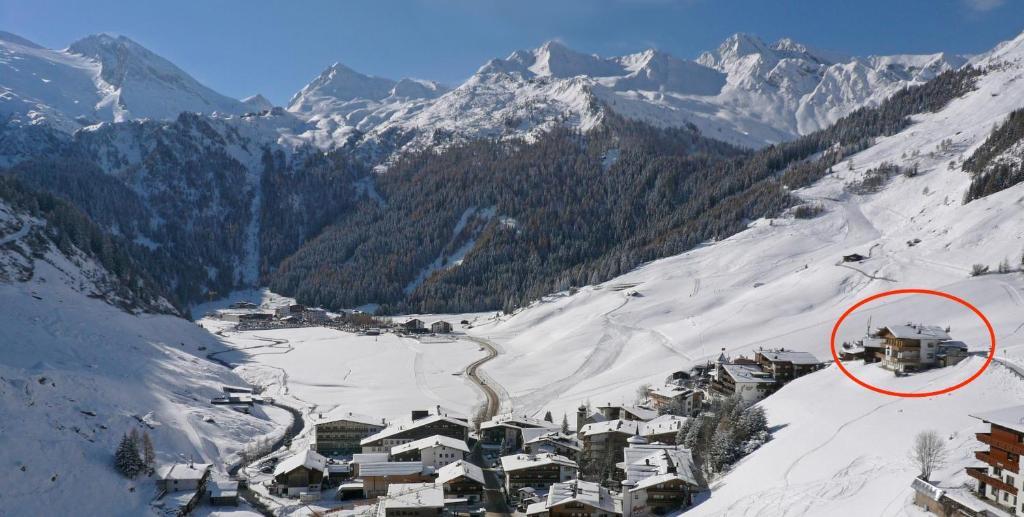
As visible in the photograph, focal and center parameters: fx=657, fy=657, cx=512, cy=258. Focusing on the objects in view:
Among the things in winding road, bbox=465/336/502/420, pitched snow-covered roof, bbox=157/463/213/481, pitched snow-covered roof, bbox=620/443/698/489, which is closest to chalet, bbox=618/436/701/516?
pitched snow-covered roof, bbox=620/443/698/489

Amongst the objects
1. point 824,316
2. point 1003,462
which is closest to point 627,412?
point 1003,462

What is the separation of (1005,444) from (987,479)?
1.87 meters

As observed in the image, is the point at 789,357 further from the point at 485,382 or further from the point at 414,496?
the point at 414,496

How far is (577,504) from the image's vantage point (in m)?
40.1

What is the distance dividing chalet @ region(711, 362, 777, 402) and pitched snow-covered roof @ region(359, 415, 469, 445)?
24372mm

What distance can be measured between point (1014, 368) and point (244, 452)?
57.6 meters

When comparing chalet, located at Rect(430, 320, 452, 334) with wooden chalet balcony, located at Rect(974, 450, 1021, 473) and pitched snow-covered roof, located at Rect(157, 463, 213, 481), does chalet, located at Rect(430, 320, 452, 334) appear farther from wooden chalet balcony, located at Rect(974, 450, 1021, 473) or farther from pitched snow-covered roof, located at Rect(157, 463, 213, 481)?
wooden chalet balcony, located at Rect(974, 450, 1021, 473)

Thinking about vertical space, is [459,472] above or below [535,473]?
above

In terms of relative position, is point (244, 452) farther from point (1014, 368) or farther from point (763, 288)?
point (763, 288)

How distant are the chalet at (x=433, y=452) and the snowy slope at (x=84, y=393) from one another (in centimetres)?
1449

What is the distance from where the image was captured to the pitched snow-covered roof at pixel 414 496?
42.0 metres

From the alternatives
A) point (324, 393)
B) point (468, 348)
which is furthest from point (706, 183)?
point (324, 393)

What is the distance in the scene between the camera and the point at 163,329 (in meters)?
92.2

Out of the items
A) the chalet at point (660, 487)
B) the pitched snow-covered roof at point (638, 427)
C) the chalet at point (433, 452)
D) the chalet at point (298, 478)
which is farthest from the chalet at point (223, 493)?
the pitched snow-covered roof at point (638, 427)
